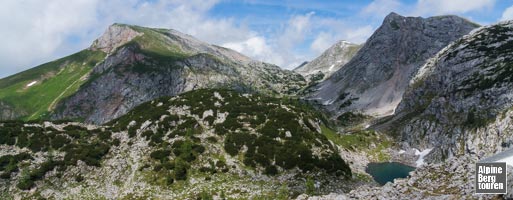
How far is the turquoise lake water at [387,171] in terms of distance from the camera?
119562 mm

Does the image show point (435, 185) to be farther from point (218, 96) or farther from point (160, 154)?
point (218, 96)

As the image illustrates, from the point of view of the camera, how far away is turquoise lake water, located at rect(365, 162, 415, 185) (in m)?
120

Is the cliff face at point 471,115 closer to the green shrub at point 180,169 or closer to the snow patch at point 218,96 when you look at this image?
the snow patch at point 218,96

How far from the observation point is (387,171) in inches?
5246

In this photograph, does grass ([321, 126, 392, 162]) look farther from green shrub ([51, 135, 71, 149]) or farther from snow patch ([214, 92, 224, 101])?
green shrub ([51, 135, 71, 149])

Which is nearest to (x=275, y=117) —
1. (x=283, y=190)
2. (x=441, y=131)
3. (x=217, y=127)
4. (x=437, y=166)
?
(x=217, y=127)

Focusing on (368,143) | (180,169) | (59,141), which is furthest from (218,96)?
(368,143)

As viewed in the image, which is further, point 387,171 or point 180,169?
point 387,171

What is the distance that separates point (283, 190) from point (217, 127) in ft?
75.0

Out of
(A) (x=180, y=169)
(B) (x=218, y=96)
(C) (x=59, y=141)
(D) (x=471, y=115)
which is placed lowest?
(A) (x=180, y=169)

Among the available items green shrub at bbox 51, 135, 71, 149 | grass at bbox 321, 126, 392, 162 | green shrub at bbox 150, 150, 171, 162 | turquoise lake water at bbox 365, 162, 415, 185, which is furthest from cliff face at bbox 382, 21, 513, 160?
green shrub at bbox 51, 135, 71, 149

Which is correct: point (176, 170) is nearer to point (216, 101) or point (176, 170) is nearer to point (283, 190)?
point (283, 190)

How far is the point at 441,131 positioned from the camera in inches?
6713

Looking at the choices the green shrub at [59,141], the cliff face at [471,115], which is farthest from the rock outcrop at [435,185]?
the cliff face at [471,115]
